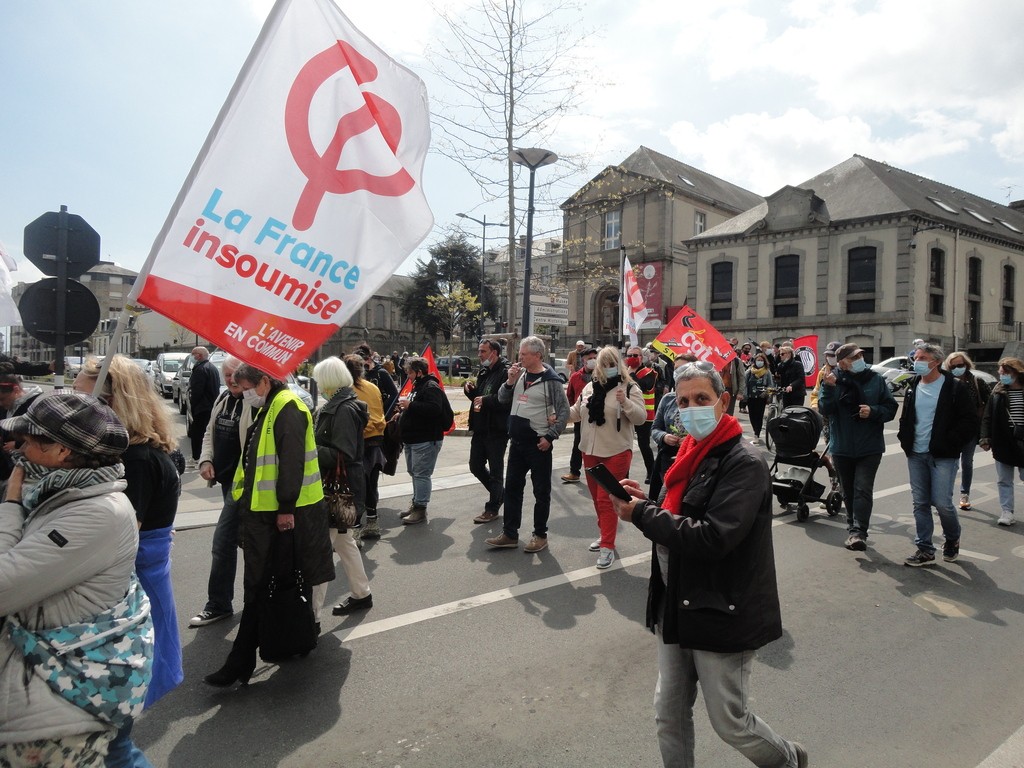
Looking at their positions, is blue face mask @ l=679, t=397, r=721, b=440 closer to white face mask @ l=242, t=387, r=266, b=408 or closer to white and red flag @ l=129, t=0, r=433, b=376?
white and red flag @ l=129, t=0, r=433, b=376

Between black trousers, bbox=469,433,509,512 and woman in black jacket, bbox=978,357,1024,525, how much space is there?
5.00m

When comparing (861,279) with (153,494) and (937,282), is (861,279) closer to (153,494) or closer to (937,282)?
(937,282)

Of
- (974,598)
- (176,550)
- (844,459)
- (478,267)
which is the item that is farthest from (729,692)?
(478,267)

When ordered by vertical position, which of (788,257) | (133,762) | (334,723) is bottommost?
(334,723)

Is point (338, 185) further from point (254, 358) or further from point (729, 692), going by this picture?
point (729, 692)

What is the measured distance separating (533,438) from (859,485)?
2.96 metres

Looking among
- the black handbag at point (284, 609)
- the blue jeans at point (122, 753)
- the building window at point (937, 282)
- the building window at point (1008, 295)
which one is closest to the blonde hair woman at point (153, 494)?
the blue jeans at point (122, 753)

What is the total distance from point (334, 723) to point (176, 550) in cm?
355

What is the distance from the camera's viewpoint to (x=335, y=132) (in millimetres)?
3402

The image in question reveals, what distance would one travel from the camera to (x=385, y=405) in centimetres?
899

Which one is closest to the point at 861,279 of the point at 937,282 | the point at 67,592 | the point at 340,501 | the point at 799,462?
the point at 937,282

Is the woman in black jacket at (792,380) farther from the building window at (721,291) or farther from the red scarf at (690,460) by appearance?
the building window at (721,291)

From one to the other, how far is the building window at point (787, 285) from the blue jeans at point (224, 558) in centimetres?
3816

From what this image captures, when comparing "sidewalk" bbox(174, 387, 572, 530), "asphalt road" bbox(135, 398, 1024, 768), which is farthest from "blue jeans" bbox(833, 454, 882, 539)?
"sidewalk" bbox(174, 387, 572, 530)
